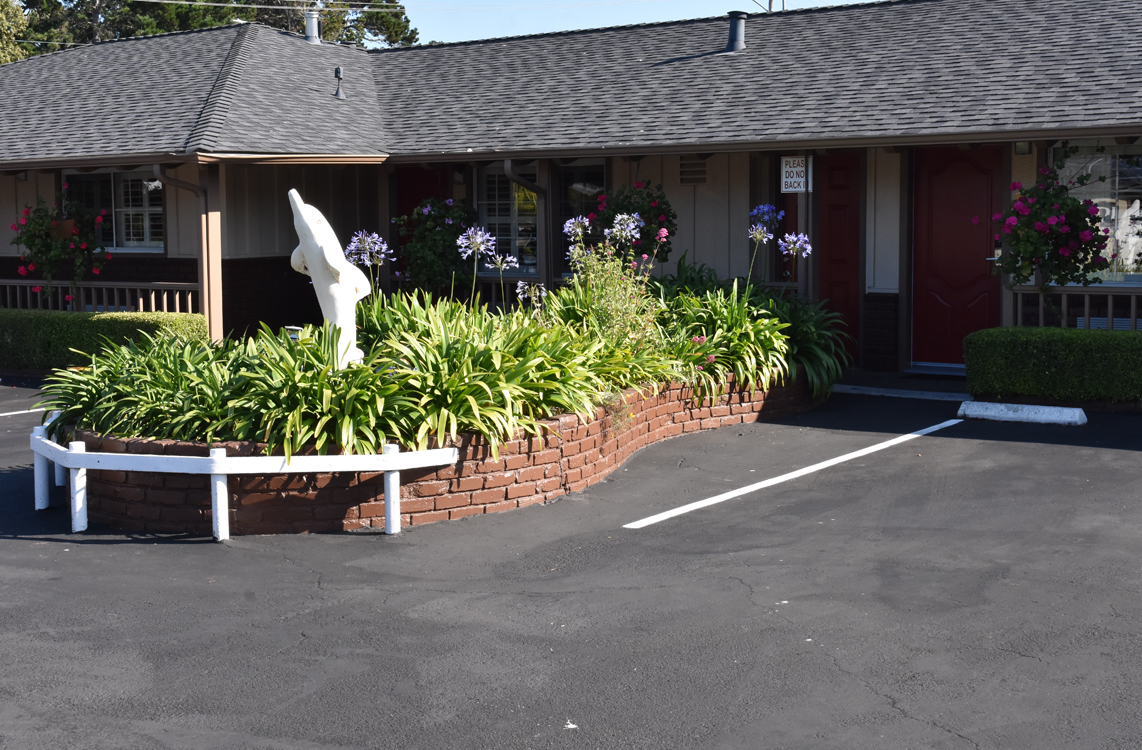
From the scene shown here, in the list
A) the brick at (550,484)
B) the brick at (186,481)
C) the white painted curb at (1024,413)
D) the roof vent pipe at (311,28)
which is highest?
the roof vent pipe at (311,28)

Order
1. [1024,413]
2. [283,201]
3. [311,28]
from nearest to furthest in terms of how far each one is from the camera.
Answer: [1024,413] → [283,201] → [311,28]

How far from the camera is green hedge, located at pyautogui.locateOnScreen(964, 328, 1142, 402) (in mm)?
10758

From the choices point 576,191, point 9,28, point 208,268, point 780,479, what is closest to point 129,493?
point 780,479

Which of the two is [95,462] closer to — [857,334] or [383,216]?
[857,334]

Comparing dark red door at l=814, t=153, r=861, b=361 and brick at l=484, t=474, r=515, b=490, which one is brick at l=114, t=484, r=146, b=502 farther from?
dark red door at l=814, t=153, r=861, b=361

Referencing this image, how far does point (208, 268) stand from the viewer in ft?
45.7

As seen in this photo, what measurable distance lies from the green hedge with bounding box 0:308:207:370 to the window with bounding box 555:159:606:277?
4.79 m

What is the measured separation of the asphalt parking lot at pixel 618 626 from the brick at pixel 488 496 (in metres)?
0.16

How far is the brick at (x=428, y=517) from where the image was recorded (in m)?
7.34

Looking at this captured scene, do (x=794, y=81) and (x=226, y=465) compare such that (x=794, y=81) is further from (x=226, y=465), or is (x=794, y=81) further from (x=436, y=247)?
(x=226, y=465)

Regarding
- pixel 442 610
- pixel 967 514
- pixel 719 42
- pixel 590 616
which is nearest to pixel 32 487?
pixel 442 610

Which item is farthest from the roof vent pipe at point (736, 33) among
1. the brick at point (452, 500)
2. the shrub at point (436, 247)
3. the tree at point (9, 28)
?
the tree at point (9, 28)

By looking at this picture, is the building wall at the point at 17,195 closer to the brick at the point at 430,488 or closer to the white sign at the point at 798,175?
the white sign at the point at 798,175

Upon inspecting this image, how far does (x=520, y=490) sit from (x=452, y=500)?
55cm
